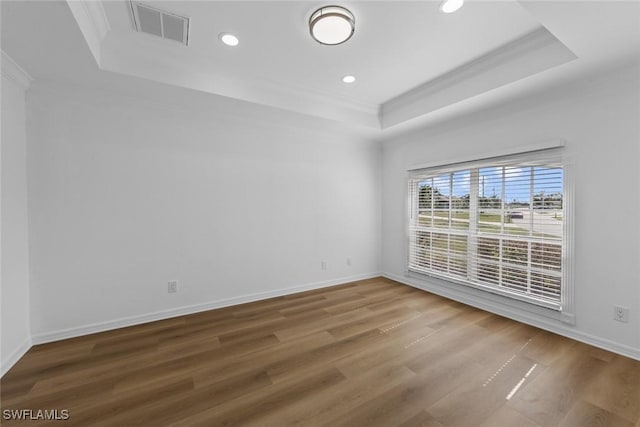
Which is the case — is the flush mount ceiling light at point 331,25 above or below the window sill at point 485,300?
above

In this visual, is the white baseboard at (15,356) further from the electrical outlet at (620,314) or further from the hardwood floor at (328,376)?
the electrical outlet at (620,314)

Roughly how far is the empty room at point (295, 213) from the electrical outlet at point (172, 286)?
0.02 meters

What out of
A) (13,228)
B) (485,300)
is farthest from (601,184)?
(13,228)

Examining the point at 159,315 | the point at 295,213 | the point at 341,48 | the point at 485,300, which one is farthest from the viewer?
the point at 295,213

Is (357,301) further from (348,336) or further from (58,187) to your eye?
(58,187)

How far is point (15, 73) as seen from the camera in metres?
2.05

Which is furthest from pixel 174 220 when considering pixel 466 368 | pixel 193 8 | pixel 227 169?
pixel 466 368

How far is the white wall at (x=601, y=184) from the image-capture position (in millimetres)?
2111

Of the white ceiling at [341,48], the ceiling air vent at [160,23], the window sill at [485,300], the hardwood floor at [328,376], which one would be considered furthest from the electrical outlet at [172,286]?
the window sill at [485,300]

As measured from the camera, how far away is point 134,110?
2695 millimetres

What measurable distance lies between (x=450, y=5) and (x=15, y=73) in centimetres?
351

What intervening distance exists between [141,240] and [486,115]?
4.34m

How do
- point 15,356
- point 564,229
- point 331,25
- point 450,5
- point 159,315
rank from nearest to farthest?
point 450,5, point 331,25, point 15,356, point 564,229, point 159,315

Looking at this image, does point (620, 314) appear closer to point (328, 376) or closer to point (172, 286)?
point (328, 376)
